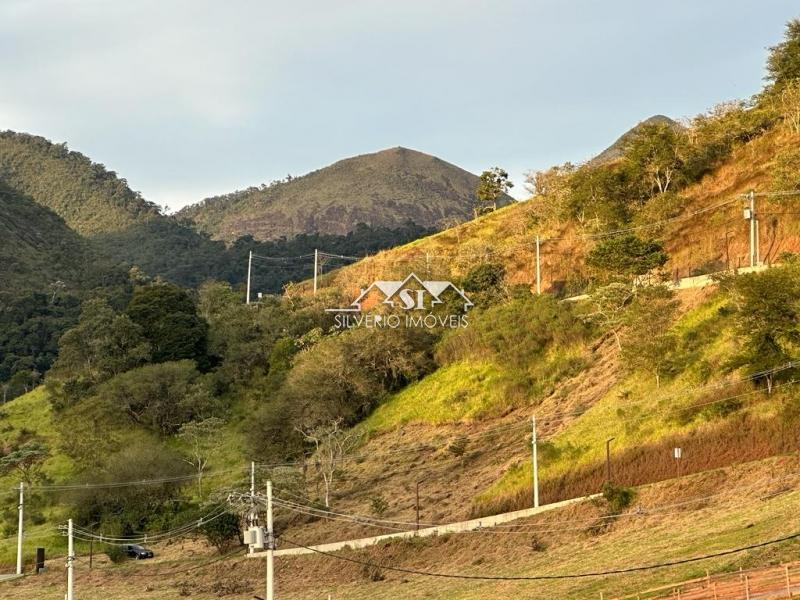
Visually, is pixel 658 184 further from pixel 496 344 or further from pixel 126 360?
pixel 126 360

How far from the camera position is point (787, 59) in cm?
9575

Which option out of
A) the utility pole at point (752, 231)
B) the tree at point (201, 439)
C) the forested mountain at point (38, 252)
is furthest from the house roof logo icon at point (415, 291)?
the forested mountain at point (38, 252)

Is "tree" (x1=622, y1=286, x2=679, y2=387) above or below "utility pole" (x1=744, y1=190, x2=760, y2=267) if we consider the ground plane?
below

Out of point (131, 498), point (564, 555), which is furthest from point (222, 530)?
point (564, 555)

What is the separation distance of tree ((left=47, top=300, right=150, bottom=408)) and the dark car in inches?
992

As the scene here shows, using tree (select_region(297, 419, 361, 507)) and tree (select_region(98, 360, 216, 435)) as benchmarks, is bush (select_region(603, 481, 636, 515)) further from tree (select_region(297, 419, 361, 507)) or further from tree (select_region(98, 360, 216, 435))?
tree (select_region(98, 360, 216, 435))

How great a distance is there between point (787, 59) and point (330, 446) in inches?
2070

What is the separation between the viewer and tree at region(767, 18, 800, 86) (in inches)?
3720

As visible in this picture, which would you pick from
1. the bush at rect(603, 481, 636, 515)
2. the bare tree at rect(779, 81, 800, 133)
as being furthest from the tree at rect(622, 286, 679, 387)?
the bare tree at rect(779, 81, 800, 133)

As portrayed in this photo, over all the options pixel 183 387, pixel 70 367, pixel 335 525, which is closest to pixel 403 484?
pixel 335 525

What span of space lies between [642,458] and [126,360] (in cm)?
5207

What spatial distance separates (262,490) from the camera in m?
67.7

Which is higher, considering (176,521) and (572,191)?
(572,191)

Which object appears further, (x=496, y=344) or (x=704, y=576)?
(x=496, y=344)
